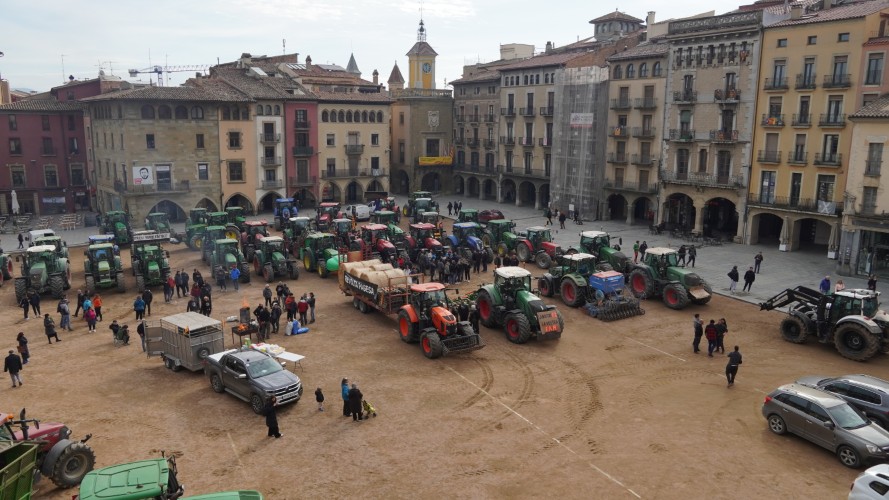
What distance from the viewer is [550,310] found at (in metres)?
24.1

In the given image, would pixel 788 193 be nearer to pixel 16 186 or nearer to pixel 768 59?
pixel 768 59

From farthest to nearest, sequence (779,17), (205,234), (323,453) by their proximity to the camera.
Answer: (779,17) → (205,234) → (323,453)

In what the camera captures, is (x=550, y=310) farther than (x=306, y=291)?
No

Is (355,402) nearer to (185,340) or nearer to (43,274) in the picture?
(185,340)

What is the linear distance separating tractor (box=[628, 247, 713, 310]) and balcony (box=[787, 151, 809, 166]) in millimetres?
15004

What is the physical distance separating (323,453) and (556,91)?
45.1 meters

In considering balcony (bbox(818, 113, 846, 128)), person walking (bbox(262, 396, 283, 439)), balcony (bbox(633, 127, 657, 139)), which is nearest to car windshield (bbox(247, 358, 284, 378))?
person walking (bbox(262, 396, 283, 439))

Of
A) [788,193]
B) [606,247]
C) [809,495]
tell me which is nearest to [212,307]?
[606,247]

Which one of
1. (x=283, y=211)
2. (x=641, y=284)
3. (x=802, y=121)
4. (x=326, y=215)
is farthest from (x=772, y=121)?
(x=283, y=211)

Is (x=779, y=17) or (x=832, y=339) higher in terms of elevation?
(x=779, y=17)

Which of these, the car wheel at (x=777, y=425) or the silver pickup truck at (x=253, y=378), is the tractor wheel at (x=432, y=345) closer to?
the silver pickup truck at (x=253, y=378)

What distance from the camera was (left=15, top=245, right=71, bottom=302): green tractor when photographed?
97.7ft

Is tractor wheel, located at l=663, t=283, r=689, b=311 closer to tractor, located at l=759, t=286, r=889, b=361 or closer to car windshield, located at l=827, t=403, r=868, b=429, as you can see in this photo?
tractor, located at l=759, t=286, r=889, b=361

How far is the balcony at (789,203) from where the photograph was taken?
38.4m
